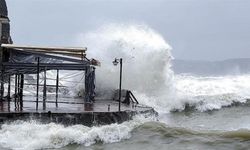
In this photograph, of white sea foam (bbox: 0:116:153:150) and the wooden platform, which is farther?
the wooden platform

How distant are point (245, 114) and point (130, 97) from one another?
382 inches

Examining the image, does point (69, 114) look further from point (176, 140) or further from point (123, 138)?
point (176, 140)

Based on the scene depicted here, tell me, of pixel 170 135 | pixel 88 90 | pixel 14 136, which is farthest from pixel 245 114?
pixel 14 136

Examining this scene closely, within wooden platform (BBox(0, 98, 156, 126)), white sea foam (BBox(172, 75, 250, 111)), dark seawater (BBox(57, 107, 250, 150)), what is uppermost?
white sea foam (BBox(172, 75, 250, 111))

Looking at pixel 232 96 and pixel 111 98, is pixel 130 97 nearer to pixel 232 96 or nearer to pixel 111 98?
pixel 111 98

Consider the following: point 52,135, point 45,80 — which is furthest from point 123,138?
point 45,80

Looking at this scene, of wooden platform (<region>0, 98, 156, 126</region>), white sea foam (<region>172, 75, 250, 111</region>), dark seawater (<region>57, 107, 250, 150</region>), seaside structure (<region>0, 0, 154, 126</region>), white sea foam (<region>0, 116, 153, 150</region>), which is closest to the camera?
dark seawater (<region>57, 107, 250, 150</region>)

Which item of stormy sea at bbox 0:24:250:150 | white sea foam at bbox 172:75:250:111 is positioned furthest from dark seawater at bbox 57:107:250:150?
white sea foam at bbox 172:75:250:111

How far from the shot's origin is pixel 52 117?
2227 centimetres

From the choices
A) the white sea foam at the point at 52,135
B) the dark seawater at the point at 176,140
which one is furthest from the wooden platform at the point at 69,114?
the dark seawater at the point at 176,140

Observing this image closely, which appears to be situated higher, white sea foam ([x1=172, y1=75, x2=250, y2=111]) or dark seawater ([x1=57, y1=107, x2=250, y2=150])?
white sea foam ([x1=172, y1=75, x2=250, y2=111])

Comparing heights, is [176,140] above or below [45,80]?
below

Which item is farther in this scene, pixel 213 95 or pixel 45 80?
pixel 213 95

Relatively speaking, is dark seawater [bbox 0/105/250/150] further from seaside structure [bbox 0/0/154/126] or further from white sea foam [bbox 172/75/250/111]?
white sea foam [bbox 172/75/250/111]
